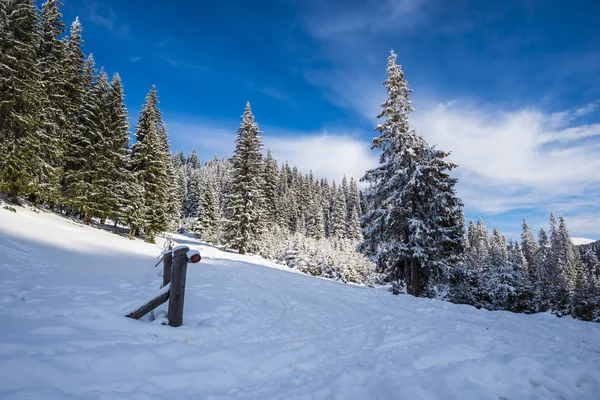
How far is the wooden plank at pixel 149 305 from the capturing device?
470 cm

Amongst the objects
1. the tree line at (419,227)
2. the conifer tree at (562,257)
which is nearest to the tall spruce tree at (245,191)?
the tree line at (419,227)

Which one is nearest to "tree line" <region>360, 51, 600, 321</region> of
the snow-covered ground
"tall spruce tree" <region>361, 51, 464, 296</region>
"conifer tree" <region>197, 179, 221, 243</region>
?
"tall spruce tree" <region>361, 51, 464, 296</region>

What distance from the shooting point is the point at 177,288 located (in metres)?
4.97

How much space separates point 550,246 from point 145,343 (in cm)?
8057

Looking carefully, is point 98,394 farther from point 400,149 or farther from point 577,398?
point 400,149

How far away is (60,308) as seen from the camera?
4.66 m

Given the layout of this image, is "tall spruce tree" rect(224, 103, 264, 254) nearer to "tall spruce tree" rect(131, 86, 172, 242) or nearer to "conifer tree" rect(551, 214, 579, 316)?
"tall spruce tree" rect(131, 86, 172, 242)

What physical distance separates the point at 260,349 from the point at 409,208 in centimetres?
1125

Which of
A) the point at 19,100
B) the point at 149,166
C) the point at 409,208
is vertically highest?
the point at 19,100

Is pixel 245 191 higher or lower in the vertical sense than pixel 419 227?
higher

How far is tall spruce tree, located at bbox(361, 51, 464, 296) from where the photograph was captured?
44.9 ft

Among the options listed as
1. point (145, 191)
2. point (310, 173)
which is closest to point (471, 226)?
point (310, 173)

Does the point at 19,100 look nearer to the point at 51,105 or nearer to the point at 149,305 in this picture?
the point at 51,105

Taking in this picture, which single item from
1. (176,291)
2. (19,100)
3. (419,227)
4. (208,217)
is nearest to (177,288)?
(176,291)
